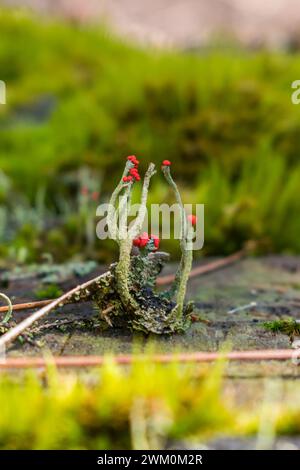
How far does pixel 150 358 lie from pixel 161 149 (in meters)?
2.50

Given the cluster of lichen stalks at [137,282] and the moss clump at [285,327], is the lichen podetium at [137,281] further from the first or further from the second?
the moss clump at [285,327]

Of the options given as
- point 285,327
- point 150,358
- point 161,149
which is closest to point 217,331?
point 285,327

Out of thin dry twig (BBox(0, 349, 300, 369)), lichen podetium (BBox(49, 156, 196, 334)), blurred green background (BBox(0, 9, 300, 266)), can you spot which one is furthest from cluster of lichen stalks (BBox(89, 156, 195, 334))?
blurred green background (BBox(0, 9, 300, 266))

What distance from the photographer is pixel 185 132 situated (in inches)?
143

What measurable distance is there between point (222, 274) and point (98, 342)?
1.04 m

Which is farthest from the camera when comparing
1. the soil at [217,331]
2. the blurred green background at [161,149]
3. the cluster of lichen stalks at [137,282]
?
the blurred green background at [161,149]

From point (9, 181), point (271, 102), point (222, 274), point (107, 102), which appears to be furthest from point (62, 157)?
point (222, 274)

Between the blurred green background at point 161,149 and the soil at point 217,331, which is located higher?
the blurred green background at point 161,149

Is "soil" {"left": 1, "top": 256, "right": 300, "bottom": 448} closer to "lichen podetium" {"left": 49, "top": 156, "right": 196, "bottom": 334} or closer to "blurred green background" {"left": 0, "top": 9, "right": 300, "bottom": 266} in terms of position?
"lichen podetium" {"left": 49, "top": 156, "right": 196, "bottom": 334}

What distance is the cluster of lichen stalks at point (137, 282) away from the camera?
147 centimetres

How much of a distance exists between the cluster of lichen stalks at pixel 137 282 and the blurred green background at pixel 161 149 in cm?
115

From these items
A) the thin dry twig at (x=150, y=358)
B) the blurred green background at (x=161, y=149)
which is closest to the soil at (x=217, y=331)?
the thin dry twig at (x=150, y=358)

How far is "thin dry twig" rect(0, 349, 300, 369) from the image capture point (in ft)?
4.23

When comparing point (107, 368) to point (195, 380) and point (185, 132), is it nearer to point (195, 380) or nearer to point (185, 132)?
point (195, 380)
